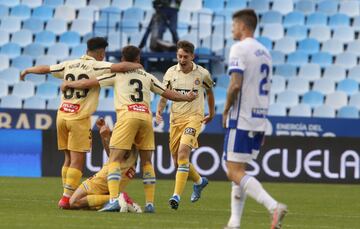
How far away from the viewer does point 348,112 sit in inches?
1067

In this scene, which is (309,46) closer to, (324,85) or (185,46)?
(324,85)

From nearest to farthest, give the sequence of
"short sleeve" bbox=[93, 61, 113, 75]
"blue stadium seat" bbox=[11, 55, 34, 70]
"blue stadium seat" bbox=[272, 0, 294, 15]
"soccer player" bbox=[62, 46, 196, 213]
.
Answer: "soccer player" bbox=[62, 46, 196, 213] → "short sleeve" bbox=[93, 61, 113, 75] → "blue stadium seat" bbox=[11, 55, 34, 70] → "blue stadium seat" bbox=[272, 0, 294, 15]

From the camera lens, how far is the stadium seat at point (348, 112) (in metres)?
27.0

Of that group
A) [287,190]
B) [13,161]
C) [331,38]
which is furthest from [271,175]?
[331,38]

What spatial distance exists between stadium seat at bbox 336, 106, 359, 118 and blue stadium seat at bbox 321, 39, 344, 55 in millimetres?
2368

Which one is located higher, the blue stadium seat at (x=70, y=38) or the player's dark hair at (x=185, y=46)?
the player's dark hair at (x=185, y=46)

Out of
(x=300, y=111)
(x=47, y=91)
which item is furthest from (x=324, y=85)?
(x=47, y=91)

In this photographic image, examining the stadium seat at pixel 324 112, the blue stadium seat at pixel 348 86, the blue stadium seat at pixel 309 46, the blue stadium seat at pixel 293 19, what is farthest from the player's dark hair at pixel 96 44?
the blue stadium seat at pixel 293 19

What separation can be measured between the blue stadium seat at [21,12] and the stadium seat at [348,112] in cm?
860

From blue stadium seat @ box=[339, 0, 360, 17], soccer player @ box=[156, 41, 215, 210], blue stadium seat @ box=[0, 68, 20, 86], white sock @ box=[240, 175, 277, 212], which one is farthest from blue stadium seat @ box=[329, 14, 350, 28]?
white sock @ box=[240, 175, 277, 212]

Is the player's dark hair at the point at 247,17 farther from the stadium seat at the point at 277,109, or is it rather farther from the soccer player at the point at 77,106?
the stadium seat at the point at 277,109

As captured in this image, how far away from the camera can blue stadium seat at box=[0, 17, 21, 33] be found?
2950cm

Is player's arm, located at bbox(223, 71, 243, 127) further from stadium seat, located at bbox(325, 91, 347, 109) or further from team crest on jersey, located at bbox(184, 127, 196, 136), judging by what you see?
stadium seat, located at bbox(325, 91, 347, 109)

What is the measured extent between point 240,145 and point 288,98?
17.3 metres
